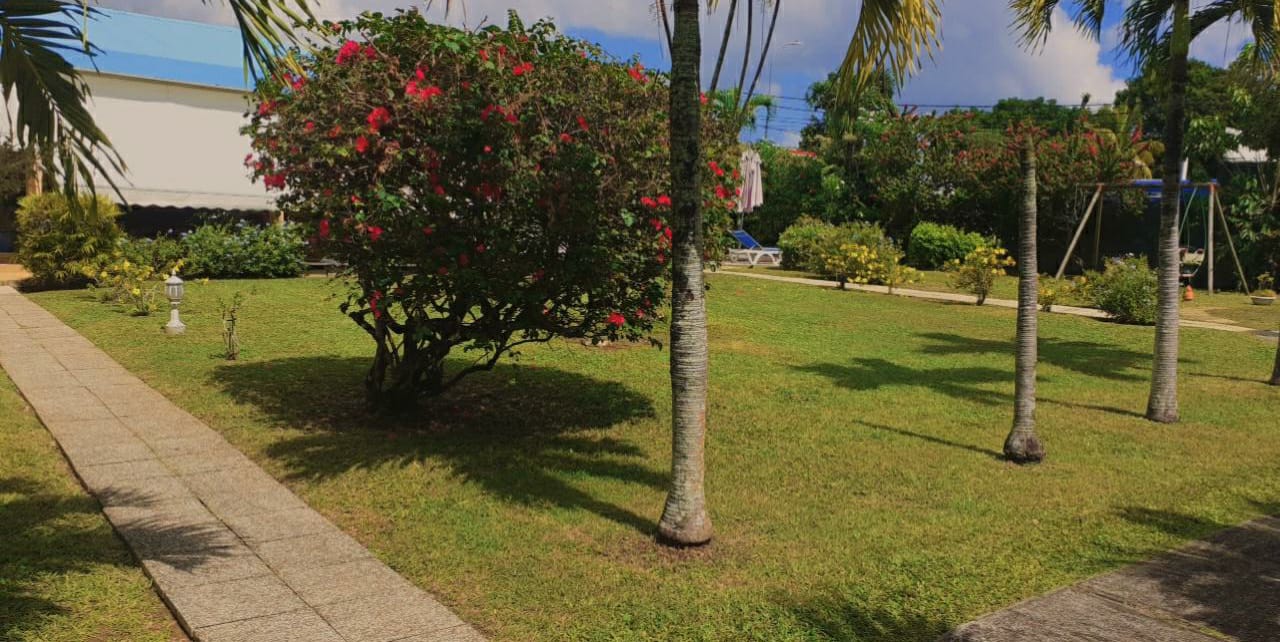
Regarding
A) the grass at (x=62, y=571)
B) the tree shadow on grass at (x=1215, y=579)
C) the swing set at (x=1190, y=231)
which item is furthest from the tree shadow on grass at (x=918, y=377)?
the swing set at (x=1190, y=231)

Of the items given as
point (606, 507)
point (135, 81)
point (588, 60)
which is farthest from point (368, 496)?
point (135, 81)

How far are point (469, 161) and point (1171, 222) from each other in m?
6.77

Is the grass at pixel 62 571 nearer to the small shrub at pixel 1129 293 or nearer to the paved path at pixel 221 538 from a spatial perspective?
the paved path at pixel 221 538

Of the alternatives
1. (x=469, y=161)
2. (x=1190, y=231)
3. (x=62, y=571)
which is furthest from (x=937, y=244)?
(x=62, y=571)

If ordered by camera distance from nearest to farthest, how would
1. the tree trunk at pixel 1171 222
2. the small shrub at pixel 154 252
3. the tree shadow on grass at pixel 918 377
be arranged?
1. the tree trunk at pixel 1171 222
2. the tree shadow on grass at pixel 918 377
3. the small shrub at pixel 154 252

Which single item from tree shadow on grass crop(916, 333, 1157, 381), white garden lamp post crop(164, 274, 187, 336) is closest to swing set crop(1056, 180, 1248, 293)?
tree shadow on grass crop(916, 333, 1157, 381)

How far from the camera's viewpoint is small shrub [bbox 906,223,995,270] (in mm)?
28484

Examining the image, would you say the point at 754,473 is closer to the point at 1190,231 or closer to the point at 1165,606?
the point at 1165,606

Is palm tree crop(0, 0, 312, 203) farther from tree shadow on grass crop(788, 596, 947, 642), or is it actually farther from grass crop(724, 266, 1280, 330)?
grass crop(724, 266, 1280, 330)

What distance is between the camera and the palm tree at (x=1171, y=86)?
8.98 metres

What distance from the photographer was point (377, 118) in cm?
643

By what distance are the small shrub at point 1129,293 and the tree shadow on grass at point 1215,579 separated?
1094cm

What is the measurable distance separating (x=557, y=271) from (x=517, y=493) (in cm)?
161

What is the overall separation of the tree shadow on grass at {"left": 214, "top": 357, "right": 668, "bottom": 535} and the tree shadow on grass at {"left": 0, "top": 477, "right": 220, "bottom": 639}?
1.31 metres
